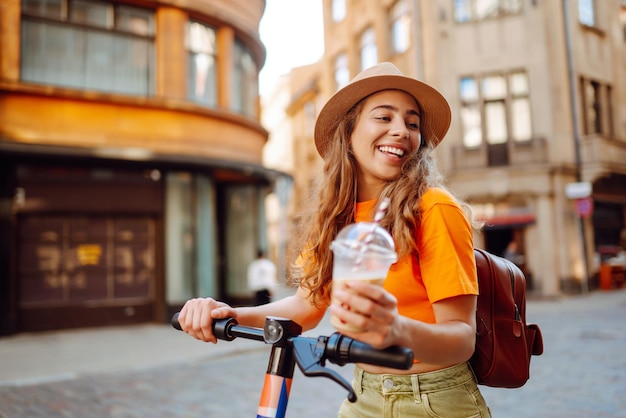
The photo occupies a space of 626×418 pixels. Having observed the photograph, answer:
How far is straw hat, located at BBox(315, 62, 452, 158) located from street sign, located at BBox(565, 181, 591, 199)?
18434 millimetres

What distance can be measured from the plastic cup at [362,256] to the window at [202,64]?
13707 mm

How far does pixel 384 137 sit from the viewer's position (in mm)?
1932

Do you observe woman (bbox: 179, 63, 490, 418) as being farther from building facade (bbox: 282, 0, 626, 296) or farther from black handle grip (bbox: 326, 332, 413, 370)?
building facade (bbox: 282, 0, 626, 296)

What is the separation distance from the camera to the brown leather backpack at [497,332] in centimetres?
181

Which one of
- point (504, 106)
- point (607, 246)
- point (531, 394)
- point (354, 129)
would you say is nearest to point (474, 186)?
point (504, 106)

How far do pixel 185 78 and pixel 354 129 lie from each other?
503 inches

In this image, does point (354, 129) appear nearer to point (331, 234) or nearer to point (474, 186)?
point (331, 234)

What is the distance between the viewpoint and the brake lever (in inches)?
50.2

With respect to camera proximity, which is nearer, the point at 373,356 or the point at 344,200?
the point at 373,356

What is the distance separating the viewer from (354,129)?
6.98 feet

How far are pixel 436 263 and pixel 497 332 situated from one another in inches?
16.9

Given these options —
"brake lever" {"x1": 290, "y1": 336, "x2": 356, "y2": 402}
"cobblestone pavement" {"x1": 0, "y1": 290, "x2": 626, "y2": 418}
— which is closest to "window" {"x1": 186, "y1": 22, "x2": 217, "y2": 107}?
"cobblestone pavement" {"x1": 0, "y1": 290, "x2": 626, "y2": 418}

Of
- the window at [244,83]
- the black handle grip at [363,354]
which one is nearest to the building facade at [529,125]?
the window at [244,83]

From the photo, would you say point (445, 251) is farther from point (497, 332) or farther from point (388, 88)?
point (388, 88)
